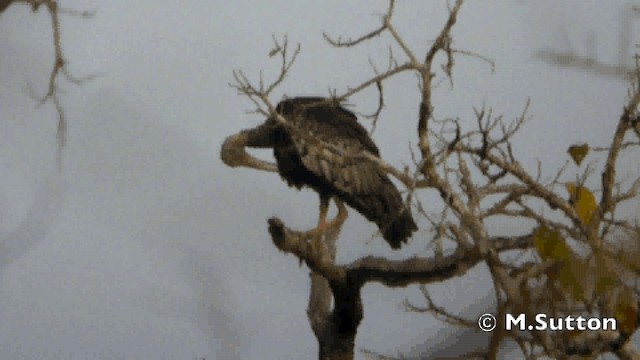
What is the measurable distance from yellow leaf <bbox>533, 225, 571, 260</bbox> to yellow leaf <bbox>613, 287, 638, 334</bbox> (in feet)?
0.26

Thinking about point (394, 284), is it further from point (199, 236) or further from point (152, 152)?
point (152, 152)

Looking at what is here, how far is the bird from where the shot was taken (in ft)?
4.46

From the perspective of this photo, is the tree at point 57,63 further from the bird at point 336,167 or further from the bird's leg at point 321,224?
the bird's leg at point 321,224

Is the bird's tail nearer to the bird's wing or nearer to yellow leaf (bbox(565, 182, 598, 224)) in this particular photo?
the bird's wing

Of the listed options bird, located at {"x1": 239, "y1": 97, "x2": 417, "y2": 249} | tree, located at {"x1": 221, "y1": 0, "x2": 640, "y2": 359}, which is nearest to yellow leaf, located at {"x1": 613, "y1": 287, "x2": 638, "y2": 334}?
tree, located at {"x1": 221, "y1": 0, "x2": 640, "y2": 359}

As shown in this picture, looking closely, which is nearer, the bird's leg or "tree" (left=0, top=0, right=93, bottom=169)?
the bird's leg

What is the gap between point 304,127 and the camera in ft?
4.41

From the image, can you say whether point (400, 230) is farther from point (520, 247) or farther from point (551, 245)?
point (551, 245)

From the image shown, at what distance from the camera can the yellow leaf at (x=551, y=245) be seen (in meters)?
1.03

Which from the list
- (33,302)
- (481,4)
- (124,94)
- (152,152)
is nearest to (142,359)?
(33,302)

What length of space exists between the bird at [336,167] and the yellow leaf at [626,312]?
387 mm

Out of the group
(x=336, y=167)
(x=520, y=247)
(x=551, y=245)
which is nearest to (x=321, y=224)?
(x=336, y=167)

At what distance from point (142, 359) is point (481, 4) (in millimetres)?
853

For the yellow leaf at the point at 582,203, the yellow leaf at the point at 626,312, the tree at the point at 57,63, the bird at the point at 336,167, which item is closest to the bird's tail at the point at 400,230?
the bird at the point at 336,167
